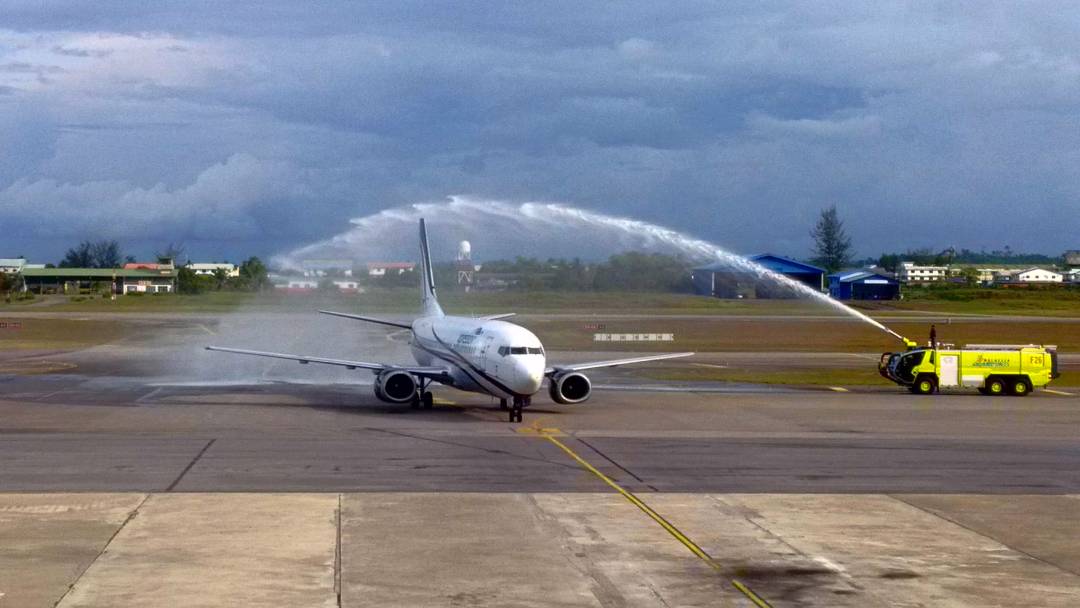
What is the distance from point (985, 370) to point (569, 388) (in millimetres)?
24098

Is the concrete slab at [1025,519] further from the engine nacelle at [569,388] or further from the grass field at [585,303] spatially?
the grass field at [585,303]

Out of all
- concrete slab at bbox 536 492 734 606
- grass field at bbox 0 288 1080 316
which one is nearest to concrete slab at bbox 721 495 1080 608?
concrete slab at bbox 536 492 734 606

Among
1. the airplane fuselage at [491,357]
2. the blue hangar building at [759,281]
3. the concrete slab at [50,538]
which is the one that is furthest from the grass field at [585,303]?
the concrete slab at [50,538]

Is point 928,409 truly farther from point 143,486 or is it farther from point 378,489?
point 143,486

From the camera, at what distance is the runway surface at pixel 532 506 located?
19078 mm

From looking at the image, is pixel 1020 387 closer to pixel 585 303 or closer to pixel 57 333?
pixel 585 303

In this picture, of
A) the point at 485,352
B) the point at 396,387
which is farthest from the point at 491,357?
the point at 396,387

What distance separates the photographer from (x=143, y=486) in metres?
27.9

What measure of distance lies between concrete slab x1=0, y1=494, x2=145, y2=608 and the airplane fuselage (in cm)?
1839

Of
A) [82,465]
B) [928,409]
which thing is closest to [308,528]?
[82,465]

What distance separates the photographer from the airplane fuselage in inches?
1689

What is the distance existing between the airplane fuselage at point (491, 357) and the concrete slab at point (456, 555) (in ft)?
52.2

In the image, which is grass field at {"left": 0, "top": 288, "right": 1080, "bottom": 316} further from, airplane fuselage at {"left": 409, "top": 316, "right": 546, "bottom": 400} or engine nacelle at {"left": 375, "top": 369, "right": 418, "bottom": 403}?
engine nacelle at {"left": 375, "top": 369, "right": 418, "bottom": 403}

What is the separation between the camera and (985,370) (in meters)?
59.6
